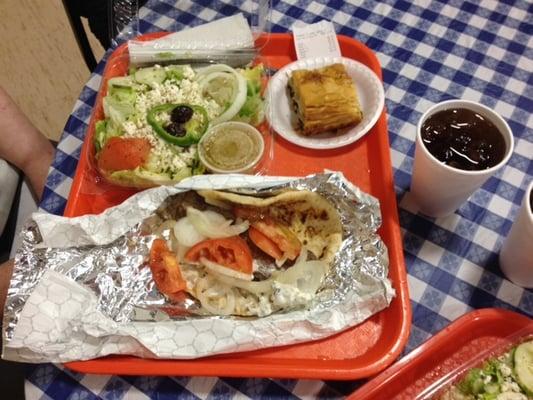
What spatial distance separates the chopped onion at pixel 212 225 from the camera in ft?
4.45

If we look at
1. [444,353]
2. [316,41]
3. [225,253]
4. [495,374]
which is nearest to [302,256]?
[225,253]

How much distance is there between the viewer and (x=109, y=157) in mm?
1474

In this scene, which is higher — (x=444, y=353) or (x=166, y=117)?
(x=166, y=117)

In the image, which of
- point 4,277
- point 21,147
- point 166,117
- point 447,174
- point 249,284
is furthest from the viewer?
point 21,147

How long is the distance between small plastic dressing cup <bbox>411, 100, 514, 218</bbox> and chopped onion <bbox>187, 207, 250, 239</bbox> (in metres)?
0.47

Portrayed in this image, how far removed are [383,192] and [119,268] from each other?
751 millimetres

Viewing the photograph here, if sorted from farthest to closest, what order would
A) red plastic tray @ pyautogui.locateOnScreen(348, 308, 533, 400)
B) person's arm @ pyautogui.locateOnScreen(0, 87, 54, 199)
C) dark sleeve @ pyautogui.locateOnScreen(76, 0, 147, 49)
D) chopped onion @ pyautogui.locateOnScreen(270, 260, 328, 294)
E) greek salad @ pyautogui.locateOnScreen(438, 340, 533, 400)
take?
dark sleeve @ pyautogui.locateOnScreen(76, 0, 147, 49)
person's arm @ pyautogui.locateOnScreen(0, 87, 54, 199)
chopped onion @ pyautogui.locateOnScreen(270, 260, 328, 294)
red plastic tray @ pyautogui.locateOnScreen(348, 308, 533, 400)
greek salad @ pyautogui.locateOnScreen(438, 340, 533, 400)

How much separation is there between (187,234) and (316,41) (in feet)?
2.79

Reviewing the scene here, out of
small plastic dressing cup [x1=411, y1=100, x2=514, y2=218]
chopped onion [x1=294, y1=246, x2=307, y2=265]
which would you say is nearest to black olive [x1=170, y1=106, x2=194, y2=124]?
chopped onion [x1=294, y1=246, x2=307, y2=265]

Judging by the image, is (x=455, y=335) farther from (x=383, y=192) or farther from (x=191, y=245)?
(x=191, y=245)

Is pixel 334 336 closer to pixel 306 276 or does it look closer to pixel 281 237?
pixel 306 276

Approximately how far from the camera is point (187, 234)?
136cm

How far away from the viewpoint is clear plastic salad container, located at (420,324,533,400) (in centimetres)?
104

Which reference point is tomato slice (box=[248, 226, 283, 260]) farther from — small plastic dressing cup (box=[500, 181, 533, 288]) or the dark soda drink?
small plastic dressing cup (box=[500, 181, 533, 288])
